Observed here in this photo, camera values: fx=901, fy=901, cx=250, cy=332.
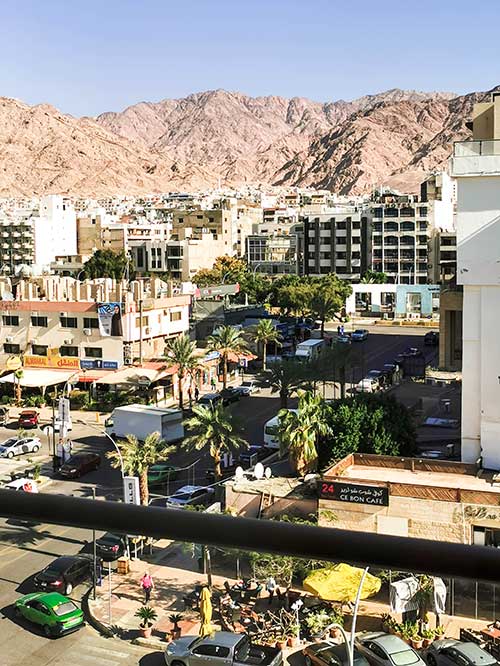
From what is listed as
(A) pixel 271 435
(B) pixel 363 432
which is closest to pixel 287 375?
(A) pixel 271 435

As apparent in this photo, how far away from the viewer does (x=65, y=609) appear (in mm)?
2193

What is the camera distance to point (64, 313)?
105 ft

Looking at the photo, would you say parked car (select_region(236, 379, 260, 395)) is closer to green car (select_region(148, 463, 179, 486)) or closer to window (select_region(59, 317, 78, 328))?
window (select_region(59, 317, 78, 328))

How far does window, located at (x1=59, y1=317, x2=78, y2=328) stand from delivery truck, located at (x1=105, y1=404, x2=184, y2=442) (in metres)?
8.38

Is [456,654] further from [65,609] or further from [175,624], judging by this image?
[65,609]

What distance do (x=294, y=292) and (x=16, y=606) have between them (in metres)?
45.5

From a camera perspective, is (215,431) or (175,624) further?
(215,431)

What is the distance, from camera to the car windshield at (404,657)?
6.31 ft

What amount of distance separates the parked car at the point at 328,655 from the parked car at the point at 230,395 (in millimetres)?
26231

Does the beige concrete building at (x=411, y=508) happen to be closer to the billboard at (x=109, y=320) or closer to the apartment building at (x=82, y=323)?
the billboard at (x=109, y=320)

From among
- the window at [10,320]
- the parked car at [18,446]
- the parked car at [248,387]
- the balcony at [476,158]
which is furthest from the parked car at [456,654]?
the window at [10,320]

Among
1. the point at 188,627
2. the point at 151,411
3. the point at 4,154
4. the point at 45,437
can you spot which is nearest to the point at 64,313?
the point at 45,437

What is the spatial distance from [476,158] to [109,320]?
16.2 meters

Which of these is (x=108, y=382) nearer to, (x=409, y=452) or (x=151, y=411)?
(x=151, y=411)
